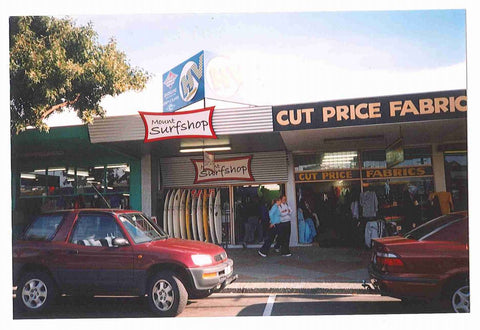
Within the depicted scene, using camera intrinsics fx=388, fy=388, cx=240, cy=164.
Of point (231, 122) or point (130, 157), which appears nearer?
point (231, 122)

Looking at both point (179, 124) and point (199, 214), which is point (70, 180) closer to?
point (199, 214)

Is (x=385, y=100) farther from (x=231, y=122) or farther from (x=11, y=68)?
(x=11, y=68)

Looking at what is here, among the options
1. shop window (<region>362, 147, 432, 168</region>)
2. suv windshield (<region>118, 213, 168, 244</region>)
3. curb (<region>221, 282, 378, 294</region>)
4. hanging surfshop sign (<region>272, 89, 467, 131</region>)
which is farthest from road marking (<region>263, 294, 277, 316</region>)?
shop window (<region>362, 147, 432, 168</region>)

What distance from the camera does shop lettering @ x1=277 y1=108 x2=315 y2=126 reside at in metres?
9.41

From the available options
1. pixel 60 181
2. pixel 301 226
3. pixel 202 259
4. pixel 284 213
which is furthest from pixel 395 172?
pixel 60 181

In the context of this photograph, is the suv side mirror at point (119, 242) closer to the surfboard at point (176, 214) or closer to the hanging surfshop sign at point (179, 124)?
the hanging surfshop sign at point (179, 124)

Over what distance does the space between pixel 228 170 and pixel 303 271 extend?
16.8 feet

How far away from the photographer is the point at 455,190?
12023mm

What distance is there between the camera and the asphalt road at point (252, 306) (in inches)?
247

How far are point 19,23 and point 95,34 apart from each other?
1.63 m

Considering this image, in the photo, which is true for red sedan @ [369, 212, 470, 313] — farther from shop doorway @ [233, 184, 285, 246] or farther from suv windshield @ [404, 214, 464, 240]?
shop doorway @ [233, 184, 285, 246]

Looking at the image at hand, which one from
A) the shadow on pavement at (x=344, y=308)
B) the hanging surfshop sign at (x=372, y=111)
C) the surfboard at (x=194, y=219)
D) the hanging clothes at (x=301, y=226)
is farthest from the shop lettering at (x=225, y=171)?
the shadow on pavement at (x=344, y=308)

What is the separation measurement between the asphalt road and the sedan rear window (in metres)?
1.24

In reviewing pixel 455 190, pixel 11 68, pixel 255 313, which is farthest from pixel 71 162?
pixel 455 190
